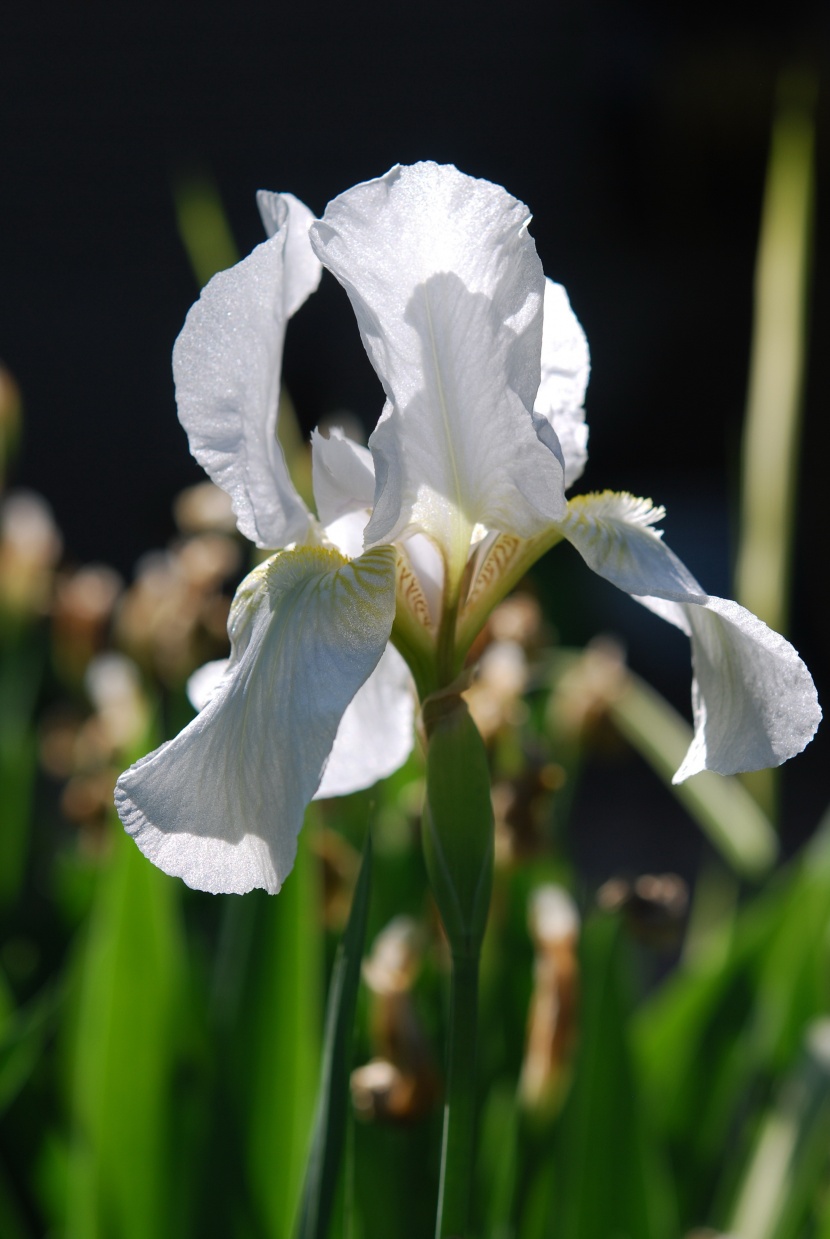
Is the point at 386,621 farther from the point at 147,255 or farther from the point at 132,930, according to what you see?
the point at 147,255

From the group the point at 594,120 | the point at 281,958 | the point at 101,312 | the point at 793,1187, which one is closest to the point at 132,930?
the point at 281,958

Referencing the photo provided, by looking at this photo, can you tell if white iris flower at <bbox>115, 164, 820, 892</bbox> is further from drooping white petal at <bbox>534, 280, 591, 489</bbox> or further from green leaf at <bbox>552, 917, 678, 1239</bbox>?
green leaf at <bbox>552, 917, 678, 1239</bbox>

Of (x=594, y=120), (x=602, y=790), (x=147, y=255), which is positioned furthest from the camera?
(x=594, y=120)

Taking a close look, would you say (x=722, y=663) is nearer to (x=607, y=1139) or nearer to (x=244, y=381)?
(x=244, y=381)

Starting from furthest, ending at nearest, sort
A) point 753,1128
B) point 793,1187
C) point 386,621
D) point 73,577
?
point 73,577, point 753,1128, point 793,1187, point 386,621

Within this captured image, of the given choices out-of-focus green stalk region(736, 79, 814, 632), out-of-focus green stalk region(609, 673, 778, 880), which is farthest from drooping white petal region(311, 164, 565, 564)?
out-of-focus green stalk region(736, 79, 814, 632)
